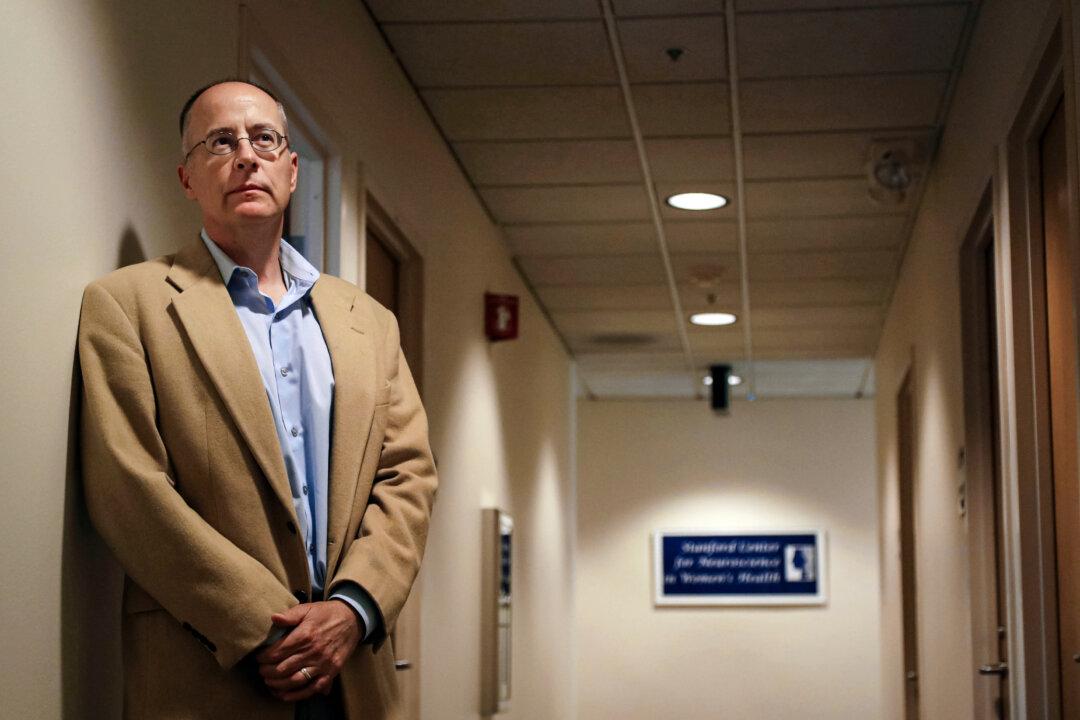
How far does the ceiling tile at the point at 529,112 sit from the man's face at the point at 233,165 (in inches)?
94.7

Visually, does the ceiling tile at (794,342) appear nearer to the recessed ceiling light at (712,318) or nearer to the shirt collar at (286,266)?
the recessed ceiling light at (712,318)

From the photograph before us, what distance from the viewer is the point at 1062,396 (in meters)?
3.17

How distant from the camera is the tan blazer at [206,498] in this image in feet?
6.54

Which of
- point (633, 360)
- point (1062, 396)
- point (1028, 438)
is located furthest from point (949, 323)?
point (633, 360)

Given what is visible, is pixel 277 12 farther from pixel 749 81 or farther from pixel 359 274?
pixel 749 81

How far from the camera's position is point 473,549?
19.0 ft

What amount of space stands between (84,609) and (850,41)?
9.69 ft

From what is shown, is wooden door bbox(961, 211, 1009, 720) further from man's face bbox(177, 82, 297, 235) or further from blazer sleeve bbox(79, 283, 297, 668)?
blazer sleeve bbox(79, 283, 297, 668)

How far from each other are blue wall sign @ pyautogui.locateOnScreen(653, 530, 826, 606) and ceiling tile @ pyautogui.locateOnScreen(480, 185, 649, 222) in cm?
561

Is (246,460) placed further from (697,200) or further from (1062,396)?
(697,200)

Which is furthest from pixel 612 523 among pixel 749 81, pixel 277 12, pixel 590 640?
pixel 277 12

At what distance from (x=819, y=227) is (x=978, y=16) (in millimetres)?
2290

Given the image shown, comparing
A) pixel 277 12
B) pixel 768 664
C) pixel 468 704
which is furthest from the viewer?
pixel 768 664

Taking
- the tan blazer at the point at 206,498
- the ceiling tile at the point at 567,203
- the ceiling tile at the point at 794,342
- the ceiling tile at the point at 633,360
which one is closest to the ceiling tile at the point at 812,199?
the ceiling tile at the point at 567,203
